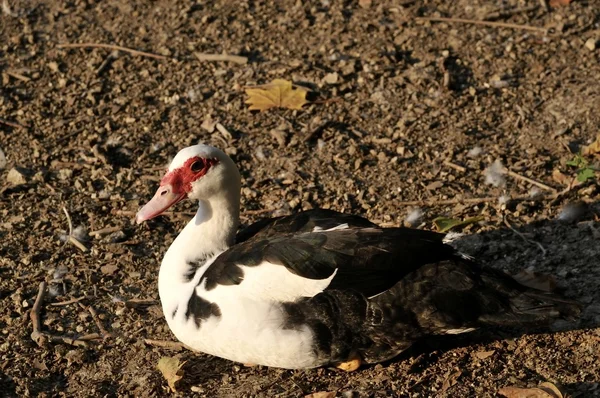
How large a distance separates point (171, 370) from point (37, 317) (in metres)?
1.04

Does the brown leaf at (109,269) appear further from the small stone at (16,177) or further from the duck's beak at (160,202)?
the small stone at (16,177)

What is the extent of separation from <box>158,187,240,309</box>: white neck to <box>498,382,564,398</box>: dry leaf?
1715 mm

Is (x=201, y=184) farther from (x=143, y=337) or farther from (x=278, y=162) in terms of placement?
(x=278, y=162)

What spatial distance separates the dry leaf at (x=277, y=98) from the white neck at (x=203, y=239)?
6.75 feet

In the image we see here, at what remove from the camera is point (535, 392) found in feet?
15.0

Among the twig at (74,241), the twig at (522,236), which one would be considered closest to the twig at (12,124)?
the twig at (74,241)

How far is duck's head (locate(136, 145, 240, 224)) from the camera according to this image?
514 cm

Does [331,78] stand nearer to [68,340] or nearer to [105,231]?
[105,231]

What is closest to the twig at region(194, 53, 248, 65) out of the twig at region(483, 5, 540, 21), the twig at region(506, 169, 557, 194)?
the twig at region(483, 5, 540, 21)

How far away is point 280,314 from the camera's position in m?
4.76

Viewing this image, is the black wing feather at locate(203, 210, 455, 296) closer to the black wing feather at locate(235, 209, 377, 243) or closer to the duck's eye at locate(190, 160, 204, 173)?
the black wing feather at locate(235, 209, 377, 243)

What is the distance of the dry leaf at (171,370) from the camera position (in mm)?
4984

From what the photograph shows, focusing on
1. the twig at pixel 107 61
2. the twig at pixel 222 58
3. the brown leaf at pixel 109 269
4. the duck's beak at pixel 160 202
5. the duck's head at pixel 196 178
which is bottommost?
the brown leaf at pixel 109 269

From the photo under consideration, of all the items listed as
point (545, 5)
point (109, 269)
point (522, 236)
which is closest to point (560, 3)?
point (545, 5)
